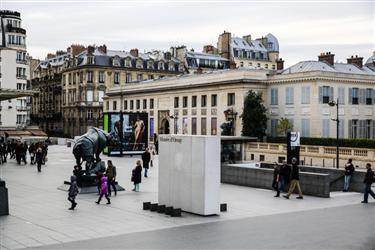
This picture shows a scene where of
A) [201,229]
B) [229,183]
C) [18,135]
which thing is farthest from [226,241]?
[18,135]

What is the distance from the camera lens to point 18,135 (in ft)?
245

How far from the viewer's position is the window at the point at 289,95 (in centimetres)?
5666

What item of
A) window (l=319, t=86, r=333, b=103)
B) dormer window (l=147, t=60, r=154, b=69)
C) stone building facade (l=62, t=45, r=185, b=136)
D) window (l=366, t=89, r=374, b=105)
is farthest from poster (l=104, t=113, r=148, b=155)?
dormer window (l=147, t=60, r=154, b=69)

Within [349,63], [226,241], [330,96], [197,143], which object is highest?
[349,63]

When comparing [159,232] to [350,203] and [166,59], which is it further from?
[166,59]

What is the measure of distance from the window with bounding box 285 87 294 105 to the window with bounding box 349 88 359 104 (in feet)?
Answer: 19.5

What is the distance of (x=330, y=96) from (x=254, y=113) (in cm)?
770

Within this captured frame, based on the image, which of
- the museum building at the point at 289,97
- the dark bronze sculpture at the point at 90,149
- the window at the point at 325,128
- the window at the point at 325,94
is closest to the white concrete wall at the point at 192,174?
the dark bronze sculpture at the point at 90,149

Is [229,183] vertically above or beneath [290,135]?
beneath

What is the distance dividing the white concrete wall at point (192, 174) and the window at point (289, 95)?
38153 millimetres

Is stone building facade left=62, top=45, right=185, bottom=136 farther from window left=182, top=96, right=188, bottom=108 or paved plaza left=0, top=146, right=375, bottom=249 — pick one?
paved plaza left=0, top=146, right=375, bottom=249

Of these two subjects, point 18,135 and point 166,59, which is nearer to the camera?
point 18,135

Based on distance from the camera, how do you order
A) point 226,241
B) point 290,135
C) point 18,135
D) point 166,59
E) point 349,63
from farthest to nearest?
point 166,59 < point 18,135 < point 349,63 < point 290,135 < point 226,241

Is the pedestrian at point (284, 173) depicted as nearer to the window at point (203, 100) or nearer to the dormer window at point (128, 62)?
the window at point (203, 100)
